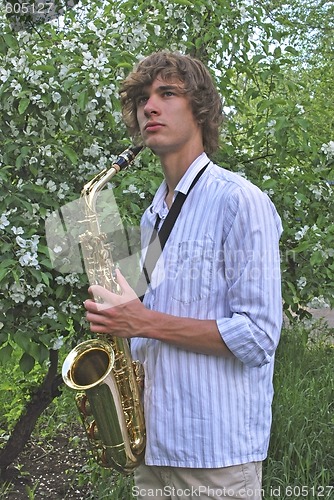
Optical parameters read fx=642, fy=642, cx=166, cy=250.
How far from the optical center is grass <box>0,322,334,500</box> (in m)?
3.47

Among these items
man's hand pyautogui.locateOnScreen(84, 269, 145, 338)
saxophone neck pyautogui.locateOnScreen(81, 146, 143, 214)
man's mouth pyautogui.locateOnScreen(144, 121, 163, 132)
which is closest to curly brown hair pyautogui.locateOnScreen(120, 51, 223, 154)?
man's mouth pyautogui.locateOnScreen(144, 121, 163, 132)

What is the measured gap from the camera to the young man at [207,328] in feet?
5.80

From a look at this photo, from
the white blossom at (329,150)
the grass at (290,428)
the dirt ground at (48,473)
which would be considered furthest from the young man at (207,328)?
the dirt ground at (48,473)

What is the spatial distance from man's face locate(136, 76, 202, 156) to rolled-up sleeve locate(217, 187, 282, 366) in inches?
12.1

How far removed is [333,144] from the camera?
11.8 ft

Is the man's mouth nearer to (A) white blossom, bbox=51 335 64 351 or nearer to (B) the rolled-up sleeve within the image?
(B) the rolled-up sleeve

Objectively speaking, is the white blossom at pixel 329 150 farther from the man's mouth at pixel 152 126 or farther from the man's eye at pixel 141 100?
the man's mouth at pixel 152 126

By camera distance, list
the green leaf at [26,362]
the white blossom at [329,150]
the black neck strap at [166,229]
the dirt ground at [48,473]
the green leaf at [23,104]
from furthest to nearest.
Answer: the dirt ground at [48,473] < the white blossom at [329,150] < the green leaf at [26,362] < the green leaf at [23,104] < the black neck strap at [166,229]

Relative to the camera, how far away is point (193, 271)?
1.87 meters

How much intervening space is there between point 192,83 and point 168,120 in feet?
0.56

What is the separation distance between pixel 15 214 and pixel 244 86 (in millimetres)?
2334

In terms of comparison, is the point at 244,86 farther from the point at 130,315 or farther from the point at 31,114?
the point at 130,315

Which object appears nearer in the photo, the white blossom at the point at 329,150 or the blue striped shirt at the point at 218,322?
the blue striped shirt at the point at 218,322

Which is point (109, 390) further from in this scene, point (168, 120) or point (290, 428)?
point (290, 428)
